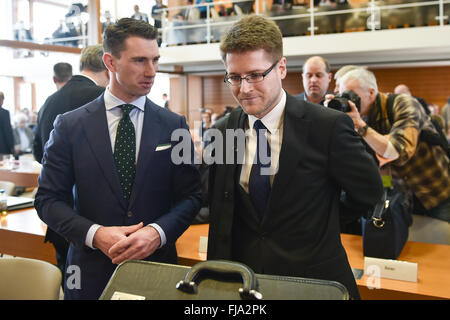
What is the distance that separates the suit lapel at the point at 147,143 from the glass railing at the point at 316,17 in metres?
6.12

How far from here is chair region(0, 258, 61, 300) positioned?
1.54 metres

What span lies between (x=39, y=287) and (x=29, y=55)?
13427 mm

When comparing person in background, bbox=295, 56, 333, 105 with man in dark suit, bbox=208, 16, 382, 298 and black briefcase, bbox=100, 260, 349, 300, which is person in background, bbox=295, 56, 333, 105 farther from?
black briefcase, bbox=100, 260, 349, 300

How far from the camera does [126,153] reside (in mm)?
1524

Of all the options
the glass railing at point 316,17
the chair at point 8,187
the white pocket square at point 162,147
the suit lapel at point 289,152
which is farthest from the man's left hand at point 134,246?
the glass railing at point 316,17

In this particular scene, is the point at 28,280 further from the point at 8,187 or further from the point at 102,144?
the point at 8,187

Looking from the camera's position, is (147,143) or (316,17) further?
(316,17)

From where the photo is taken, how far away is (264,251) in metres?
1.21

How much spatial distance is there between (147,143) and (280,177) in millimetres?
545

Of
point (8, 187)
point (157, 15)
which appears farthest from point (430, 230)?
point (157, 15)

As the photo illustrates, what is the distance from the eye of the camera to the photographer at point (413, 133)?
84.7 inches

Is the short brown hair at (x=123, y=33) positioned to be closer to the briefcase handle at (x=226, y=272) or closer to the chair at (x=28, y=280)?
the chair at (x=28, y=280)

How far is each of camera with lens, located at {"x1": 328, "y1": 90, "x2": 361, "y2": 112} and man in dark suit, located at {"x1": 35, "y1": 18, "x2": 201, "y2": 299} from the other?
0.72 meters

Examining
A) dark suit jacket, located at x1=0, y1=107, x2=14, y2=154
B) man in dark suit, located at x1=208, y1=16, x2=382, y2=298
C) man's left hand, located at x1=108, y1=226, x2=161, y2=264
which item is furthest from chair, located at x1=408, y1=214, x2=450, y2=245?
dark suit jacket, located at x1=0, y1=107, x2=14, y2=154
